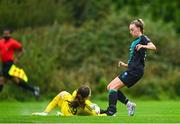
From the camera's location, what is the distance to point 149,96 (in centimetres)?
3459

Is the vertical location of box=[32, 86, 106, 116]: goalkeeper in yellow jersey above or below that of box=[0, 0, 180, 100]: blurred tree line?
below

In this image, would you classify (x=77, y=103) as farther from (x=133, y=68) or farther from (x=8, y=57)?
(x=8, y=57)

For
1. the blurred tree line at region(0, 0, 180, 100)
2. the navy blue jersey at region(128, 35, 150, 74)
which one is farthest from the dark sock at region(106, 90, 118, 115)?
the blurred tree line at region(0, 0, 180, 100)

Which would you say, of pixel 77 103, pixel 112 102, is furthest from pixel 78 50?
pixel 77 103

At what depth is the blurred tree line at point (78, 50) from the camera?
113 feet

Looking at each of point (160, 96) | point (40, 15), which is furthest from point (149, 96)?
point (40, 15)

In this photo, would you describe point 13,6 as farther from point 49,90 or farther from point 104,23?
point 49,90

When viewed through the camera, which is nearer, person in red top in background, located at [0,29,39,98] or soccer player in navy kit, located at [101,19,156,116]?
soccer player in navy kit, located at [101,19,156,116]

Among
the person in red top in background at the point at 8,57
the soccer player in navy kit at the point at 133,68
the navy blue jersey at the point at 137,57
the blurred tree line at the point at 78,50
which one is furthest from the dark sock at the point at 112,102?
the blurred tree line at the point at 78,50

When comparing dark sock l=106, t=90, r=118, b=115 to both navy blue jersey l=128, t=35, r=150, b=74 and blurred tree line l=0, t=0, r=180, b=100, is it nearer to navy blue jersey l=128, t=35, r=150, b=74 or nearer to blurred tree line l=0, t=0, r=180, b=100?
navy blue jersey l=128, t=35, r=150, b=74

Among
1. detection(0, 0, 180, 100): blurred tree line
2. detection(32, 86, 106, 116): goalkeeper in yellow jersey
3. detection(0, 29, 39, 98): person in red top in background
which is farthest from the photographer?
detection(0, 0, 180, 100): blurred tree line

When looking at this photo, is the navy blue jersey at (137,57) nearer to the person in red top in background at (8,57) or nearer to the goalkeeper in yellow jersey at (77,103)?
the goalkeeper in yellow jersey at (77,103)

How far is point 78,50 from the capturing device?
1476 inches

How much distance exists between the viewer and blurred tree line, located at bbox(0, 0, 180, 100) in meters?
34.5
